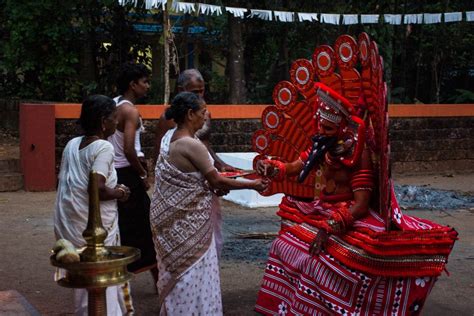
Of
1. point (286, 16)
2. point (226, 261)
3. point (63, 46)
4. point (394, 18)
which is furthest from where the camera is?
point (63, 46)

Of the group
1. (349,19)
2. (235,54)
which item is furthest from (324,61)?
(349,19)

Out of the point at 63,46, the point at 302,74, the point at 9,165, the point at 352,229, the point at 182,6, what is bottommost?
the point at 9,165

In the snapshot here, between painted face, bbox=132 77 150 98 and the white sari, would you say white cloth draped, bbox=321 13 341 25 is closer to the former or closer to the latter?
painted face, bbox=132 77 150 98

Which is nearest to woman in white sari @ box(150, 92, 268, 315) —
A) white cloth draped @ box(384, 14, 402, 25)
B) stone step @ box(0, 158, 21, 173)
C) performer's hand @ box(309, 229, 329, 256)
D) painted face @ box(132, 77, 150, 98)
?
performer's hand @ box(309, 229, 329, 256)

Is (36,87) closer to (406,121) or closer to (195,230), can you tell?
(406,121)

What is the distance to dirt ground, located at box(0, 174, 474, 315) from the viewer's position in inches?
220

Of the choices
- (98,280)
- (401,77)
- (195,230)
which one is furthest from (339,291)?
(401,77)

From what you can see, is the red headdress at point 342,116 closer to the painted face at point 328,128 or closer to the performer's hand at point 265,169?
the painted face at point 328,128

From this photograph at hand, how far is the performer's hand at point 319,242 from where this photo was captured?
461cm

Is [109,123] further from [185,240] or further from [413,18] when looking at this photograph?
[413,18]

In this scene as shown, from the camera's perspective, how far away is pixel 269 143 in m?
5.66

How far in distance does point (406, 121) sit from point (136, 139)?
8877 mm

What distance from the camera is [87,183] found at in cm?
411

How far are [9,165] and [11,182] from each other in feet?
1.55
